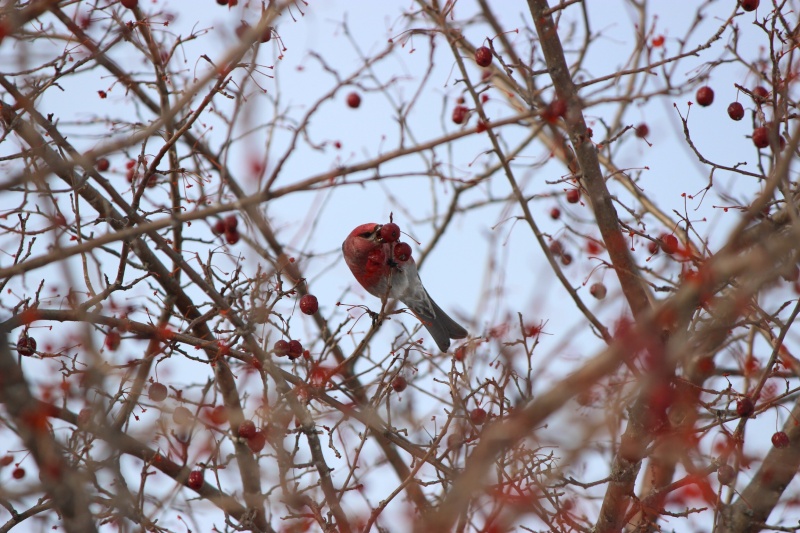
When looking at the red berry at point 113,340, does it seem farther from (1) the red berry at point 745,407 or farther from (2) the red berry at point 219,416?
(1) the red berry at point 745,407

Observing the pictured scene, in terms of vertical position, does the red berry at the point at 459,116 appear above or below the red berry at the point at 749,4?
above

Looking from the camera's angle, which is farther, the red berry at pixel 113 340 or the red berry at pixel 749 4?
the red berry at pixel 749 4

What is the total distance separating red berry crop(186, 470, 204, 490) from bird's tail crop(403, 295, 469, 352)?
2293 millimetres

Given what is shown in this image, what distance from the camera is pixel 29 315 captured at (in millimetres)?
3217

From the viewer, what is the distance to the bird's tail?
630 cm

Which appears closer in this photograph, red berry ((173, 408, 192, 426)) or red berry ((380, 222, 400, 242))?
red berry ((173, 408, 192, 426))

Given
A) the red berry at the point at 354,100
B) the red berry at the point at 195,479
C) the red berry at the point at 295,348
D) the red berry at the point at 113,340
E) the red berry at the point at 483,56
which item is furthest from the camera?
the red berry at the point at 354,100

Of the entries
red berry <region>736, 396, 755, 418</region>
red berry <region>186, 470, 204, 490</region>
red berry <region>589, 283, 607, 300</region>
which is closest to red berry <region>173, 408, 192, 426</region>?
red berry <region>186, 470, 204, 490</region>

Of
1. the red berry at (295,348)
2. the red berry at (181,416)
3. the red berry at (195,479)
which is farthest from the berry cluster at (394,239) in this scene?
the red berry at (195,479)

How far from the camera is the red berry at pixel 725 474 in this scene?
3.82 meters

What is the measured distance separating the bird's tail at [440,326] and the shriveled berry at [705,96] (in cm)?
243

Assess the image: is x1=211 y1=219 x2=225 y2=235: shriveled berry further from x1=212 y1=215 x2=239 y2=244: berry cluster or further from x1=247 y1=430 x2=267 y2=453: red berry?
x1=247 y1=430 x2=267 y2=453: red berry

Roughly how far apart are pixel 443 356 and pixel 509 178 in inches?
63.5

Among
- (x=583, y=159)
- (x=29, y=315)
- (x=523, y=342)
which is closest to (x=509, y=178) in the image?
(x=583, y=159)
